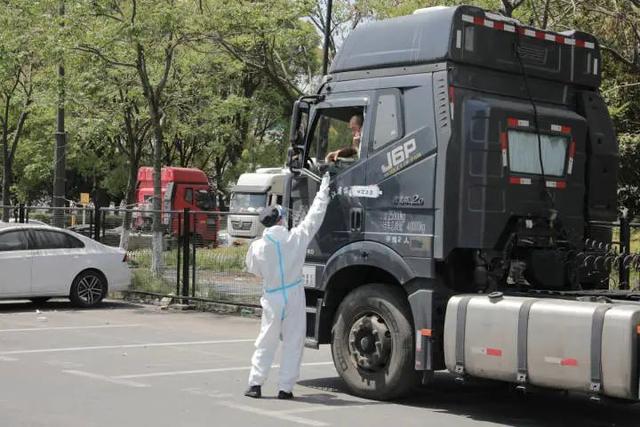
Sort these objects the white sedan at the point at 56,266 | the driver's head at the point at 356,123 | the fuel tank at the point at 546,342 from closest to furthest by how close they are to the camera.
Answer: the fuel tank at the point at 546,342 → the driver's head at the point at 356,123 → the white sedan at the point at 56,266

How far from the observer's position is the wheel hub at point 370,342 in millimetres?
8688

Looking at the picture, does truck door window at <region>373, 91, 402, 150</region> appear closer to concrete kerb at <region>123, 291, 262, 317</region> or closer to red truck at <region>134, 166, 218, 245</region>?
concrete kerb at <region>123, 291, 262, 317</region>

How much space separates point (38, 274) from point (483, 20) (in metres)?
10.7

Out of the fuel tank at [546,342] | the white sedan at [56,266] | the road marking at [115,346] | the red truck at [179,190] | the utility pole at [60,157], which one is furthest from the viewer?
the red truck at [179,190]

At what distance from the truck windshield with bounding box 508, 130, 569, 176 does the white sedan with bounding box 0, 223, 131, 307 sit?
419 inches

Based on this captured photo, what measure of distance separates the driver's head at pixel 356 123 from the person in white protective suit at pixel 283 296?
2.62 feet

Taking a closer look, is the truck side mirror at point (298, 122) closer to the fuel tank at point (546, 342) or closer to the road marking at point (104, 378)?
the fuel tank at point (546, 342)

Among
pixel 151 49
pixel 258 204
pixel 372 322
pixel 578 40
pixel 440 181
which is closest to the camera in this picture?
pixel 440 181

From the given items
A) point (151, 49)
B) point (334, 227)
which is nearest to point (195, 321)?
point (151, 49)

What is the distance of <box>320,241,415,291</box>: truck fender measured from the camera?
8.47m

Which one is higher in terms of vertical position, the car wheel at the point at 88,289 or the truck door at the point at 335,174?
the truck door at the point at 335,174

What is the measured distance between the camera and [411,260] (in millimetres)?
8422

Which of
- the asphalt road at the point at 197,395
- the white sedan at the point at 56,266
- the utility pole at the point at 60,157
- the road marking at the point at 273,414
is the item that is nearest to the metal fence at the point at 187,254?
the white sedan at the point at 56,266

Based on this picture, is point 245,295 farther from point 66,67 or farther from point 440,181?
point 440,181
